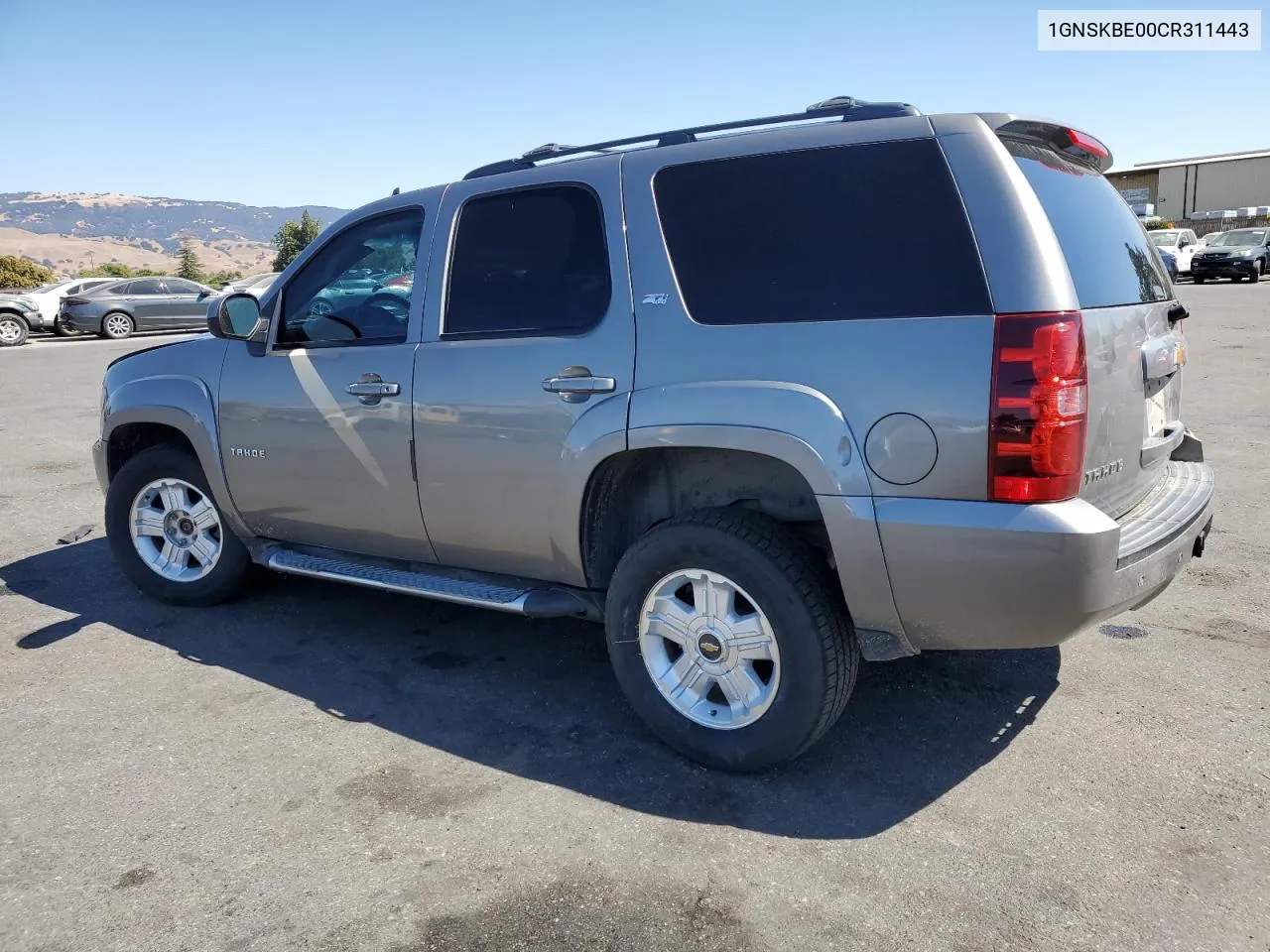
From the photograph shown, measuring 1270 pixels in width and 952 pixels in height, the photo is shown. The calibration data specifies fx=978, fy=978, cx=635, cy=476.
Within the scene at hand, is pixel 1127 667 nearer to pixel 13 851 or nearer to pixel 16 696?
pixel 13 851

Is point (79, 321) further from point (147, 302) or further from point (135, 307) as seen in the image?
point (147, 302)

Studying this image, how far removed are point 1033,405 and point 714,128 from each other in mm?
1575

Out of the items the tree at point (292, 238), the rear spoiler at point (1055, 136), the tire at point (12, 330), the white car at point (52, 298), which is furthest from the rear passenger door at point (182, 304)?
the rear spoiler at point (1055, 136)

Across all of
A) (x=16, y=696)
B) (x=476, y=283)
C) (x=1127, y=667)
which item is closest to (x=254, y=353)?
(x=476, y=283)

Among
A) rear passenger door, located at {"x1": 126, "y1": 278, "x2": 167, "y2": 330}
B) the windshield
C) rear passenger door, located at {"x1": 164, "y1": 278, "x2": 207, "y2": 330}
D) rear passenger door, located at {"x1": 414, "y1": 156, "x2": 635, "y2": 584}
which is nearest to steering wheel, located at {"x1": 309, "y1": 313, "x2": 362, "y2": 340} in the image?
rear passenger door, located at {"x1": 414, "y1": 156, "x2": 635, "y2": 584}

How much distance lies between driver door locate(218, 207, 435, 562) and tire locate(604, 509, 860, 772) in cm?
112

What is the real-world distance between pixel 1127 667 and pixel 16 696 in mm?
4515

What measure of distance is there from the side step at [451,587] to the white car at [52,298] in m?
23.0

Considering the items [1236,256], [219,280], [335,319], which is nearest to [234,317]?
[335,319]

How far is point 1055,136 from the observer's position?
3.21 meters

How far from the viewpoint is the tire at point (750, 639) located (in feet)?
10.0

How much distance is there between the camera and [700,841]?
2895 millimetres

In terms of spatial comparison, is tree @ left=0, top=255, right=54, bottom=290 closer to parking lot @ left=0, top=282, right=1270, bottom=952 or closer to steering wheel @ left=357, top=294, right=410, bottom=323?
→ parking lot @ left=0, top=282, right=1270, bottom=952

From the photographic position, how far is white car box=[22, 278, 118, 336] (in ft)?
78.0
